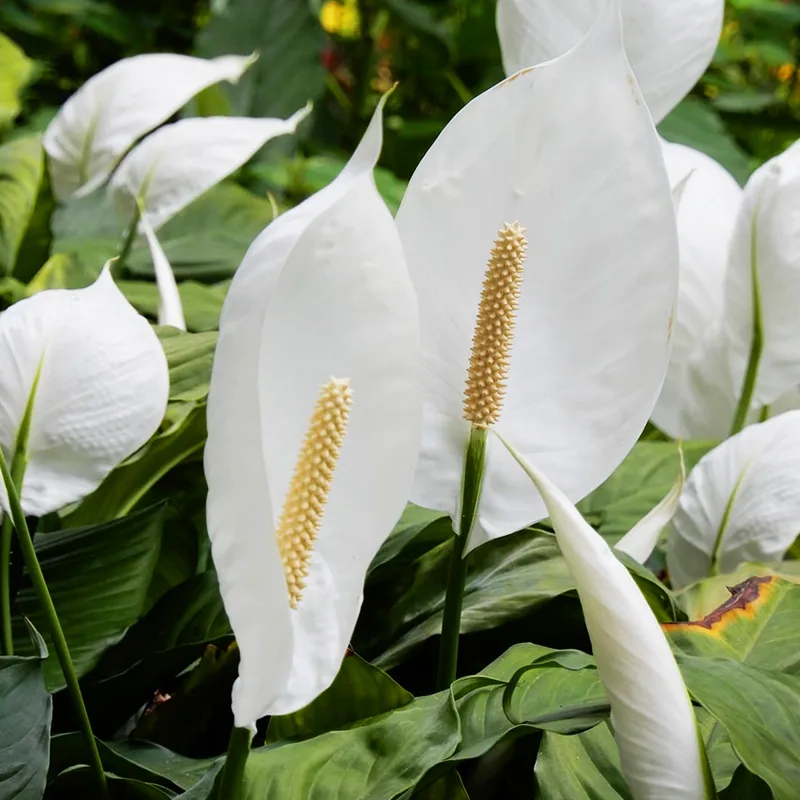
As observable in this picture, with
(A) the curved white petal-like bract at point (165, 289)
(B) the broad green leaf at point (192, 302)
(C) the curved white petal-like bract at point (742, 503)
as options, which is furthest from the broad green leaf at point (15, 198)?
(C) the curved white petal-like bract at point (742, 503)

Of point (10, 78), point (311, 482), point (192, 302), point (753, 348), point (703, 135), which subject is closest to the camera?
point (311, 482)

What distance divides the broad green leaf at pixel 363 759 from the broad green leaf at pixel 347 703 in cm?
1

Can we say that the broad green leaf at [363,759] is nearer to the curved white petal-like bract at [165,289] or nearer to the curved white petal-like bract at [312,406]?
the curved white petal-like bract at [312,406]

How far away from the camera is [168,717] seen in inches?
11.9

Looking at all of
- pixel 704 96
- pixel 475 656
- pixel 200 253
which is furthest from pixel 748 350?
pixel 704 96

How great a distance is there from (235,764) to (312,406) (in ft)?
0.23

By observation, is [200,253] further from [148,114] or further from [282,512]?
[282,512]

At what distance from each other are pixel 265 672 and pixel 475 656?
0.55 feet

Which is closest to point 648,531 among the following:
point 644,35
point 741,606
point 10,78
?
point 741,606

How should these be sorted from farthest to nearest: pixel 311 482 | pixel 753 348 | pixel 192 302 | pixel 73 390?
pixel 192 302
pixel 753 348
pixel 73 390
pixel 311 482

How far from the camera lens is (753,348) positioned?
1.29ft

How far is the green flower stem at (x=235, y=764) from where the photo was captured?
0.18m

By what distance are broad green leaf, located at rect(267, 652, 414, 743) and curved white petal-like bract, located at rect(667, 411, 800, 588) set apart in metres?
0.16

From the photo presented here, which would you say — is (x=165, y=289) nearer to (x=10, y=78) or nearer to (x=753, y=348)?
(x=753, y=348)
